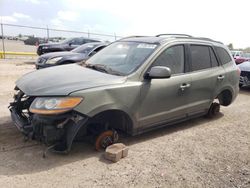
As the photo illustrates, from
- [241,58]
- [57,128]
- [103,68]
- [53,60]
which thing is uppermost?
[103,68]

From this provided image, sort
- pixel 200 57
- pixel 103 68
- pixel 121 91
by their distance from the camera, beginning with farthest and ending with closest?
1. pixel 200 57
2. pixel 103 68
3. pixel 121 91

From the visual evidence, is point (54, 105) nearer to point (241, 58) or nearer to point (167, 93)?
point (167, 93)

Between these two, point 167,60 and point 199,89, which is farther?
point 199,89

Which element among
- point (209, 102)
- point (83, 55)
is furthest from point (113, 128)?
point (83, 55)

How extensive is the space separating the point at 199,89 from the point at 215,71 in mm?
693

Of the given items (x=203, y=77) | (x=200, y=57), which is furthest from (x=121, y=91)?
(x=200, y=57)

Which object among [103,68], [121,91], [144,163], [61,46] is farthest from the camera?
[61,46]

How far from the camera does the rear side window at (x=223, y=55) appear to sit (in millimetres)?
5883

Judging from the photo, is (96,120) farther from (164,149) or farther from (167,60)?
(167,60)

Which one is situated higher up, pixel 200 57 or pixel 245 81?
pixel 200 57

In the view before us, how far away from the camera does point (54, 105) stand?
353 cm

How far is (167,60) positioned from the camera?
4.72 m

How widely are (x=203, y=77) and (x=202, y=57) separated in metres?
0.44

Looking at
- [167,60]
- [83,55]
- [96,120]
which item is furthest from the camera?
[83,55]
